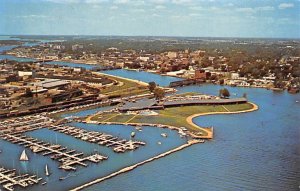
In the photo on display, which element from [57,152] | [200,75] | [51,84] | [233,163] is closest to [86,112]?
[57,152]

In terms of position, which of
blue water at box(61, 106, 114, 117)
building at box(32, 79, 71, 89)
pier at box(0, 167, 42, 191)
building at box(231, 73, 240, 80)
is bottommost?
pier at box(0, 167, 42, 191)

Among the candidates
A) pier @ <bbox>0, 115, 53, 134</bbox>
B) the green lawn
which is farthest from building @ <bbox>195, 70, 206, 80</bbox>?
pier @ <bbox>0, 115, 53, 134</bbox>

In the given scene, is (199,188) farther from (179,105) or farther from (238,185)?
(179,105)

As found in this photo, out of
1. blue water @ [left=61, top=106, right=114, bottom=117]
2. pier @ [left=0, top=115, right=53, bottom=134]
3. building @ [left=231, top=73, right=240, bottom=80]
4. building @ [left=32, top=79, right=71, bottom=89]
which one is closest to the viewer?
pier @ [left=0, top=115, right=53, bottom=134]

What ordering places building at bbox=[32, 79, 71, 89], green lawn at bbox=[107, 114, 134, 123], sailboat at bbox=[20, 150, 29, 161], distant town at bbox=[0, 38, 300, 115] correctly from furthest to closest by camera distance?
building at bbox=[32, 79, 71, 89] → distant town at bbox=[0, 38, 300, 115] → green lawn at bbox=[107, 114, 134, 123] → sailboat at bbox=[20, 150, 29, 161]

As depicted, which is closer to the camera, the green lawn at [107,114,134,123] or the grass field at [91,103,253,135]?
the grass field at [91,103,253,135]

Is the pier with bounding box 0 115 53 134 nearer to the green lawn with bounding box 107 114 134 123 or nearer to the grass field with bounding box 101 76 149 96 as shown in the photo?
the green lawn with bounding box 107 114 134 123

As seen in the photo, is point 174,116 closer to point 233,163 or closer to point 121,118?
point 121,118

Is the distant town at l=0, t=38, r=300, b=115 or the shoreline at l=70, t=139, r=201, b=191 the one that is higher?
the distant town at l=0, t=38, r=300, b=115
